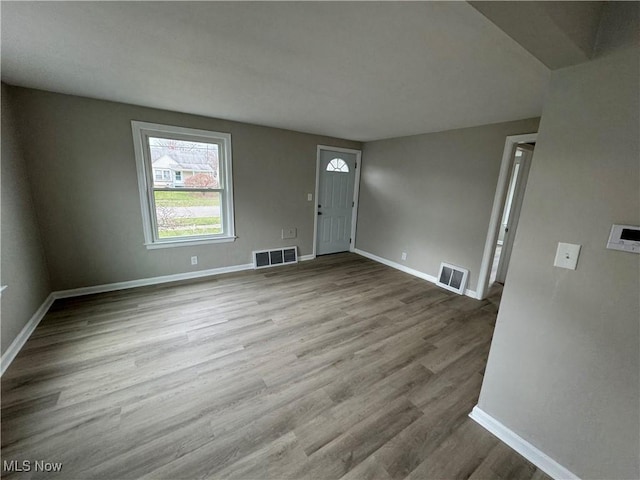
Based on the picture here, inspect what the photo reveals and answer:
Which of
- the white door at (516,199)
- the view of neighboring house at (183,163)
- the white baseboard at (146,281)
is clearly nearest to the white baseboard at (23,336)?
the white baseboard at (146,281)

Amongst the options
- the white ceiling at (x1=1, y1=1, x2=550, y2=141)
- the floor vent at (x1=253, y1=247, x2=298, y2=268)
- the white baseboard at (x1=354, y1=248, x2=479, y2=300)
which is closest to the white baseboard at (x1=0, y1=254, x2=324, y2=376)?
the floor vent at (x1=253, y1=247, x2=298, y2=268)

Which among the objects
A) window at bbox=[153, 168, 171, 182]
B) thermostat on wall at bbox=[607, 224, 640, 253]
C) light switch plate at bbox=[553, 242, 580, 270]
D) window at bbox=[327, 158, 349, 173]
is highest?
window at bbox=[327, 158, 349, 173]

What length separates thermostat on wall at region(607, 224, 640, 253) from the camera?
1.04 meters

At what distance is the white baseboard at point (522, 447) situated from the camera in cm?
132

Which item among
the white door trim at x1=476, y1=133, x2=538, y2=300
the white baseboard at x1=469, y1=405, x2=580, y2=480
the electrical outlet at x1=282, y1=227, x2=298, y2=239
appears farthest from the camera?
the electrical outlet at x1=282, y1=227, x2=298, y2=239

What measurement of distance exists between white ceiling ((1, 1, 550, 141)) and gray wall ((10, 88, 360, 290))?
27 cm

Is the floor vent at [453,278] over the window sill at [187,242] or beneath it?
beneath

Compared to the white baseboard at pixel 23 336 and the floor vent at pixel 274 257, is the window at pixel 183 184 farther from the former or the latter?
the white baseboard at pixel 23 336

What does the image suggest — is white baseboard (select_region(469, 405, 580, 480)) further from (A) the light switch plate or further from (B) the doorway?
(B) the doorway

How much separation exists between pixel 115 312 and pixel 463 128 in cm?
494

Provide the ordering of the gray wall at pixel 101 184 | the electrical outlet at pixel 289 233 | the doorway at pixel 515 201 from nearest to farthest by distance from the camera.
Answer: the gray wall at pixel 101 184 → the doorway at pixel 515 201 → the electrical outlet at pixel 289 233

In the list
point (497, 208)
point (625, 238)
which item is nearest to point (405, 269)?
point (497, 208)

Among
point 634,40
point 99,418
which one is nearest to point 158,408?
point 99,418

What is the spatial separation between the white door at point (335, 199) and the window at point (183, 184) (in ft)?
5.76
